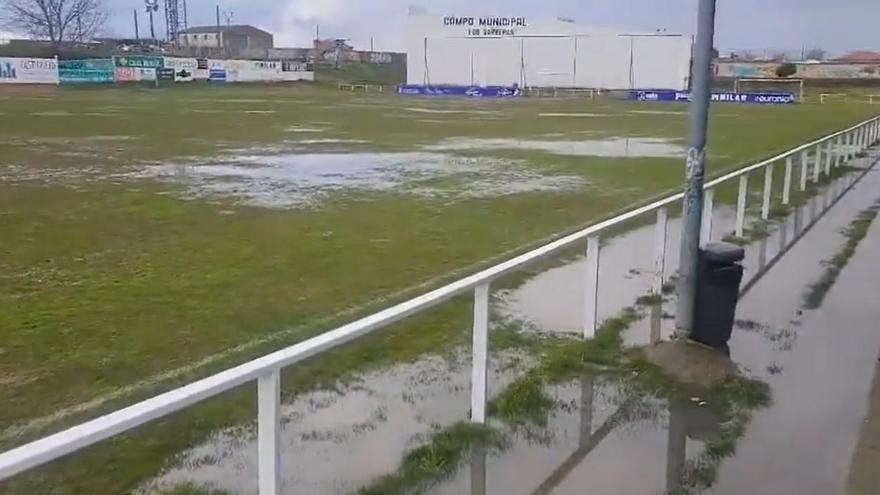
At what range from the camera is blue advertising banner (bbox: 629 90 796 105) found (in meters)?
65.9

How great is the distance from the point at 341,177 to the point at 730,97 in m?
56.7

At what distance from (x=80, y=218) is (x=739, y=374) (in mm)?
9999

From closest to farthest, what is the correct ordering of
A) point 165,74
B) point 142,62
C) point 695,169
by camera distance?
point 695,169
point 142,62
point 165,74

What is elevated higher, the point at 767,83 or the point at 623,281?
the point at 767,83

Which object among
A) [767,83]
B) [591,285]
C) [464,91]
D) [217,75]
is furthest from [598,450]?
[767,83]

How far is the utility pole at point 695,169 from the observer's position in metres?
6.18

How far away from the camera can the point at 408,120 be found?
40625 millimetres

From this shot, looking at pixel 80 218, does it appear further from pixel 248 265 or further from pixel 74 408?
pixel 74 408

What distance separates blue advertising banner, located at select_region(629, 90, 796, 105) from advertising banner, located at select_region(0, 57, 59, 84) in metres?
43.9

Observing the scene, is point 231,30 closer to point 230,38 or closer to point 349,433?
point 230,38

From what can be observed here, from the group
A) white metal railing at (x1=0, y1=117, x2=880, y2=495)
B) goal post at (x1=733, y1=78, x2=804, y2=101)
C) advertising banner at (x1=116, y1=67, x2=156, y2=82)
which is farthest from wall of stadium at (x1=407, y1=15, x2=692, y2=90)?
white metal railing at (x1=0, y1=117, x2=880, y2=495)

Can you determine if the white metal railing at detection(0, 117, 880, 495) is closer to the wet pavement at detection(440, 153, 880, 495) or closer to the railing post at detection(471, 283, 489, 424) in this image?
the railing post at detection(471, 283, 489, 424)

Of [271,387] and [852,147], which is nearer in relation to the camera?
[271,387]

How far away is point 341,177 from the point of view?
18.6 m
